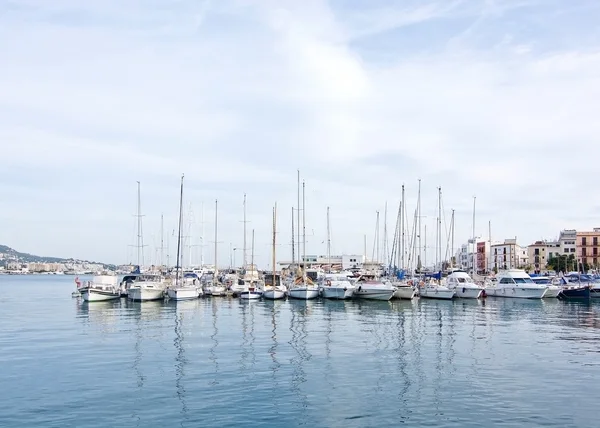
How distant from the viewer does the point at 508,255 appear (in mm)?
165750

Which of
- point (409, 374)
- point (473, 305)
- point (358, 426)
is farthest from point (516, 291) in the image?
point (358, 426)

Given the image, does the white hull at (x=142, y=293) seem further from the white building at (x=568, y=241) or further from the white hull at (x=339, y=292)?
the white building at (x=568, y=241)

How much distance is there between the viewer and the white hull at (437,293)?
75.1 metres

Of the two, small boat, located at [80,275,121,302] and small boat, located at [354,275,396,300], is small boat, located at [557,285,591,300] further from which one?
small boat, located at [80,275,121,302]

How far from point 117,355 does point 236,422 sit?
14.2 m

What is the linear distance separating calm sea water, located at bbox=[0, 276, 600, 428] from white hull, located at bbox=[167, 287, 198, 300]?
24065 millimetres

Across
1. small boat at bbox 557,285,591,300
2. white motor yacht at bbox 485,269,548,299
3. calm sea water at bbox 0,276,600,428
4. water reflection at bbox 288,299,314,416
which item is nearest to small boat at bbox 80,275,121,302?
calm sea water at bbox 0,276,600,428

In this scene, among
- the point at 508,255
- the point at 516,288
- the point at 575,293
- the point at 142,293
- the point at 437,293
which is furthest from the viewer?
the point at 508,255

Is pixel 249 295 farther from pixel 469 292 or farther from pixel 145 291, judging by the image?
pixel 469 292

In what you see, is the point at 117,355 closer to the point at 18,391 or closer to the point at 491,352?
the point at 18,391

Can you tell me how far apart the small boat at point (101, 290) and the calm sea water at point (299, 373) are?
21.8m

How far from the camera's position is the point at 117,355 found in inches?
1190

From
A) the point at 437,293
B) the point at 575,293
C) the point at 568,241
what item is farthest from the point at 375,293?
the point at 568,241

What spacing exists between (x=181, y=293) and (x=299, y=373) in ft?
163
